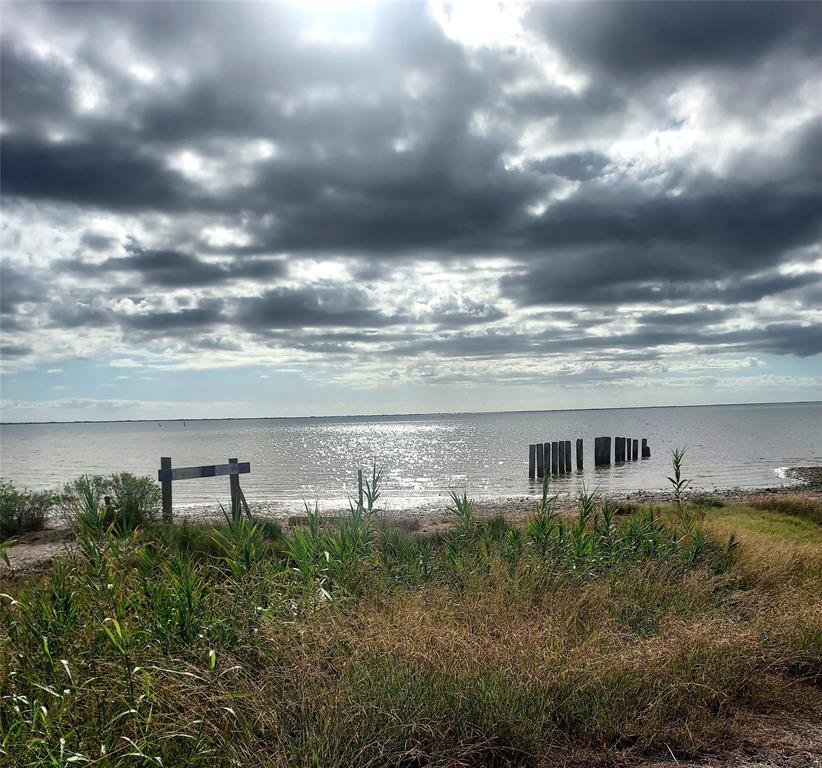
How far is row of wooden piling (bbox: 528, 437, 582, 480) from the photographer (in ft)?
125

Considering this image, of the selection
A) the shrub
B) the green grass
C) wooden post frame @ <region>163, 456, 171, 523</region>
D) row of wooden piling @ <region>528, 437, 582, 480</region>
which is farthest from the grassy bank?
row of wooden piling @ <region>528, 437, 582, 480</region>

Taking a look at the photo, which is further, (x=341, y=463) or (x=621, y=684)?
(x=341, y=463)

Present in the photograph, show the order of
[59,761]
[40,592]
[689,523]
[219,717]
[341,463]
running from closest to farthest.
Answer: [59,761], [219,717], [40,592], [689,523], [341,463]

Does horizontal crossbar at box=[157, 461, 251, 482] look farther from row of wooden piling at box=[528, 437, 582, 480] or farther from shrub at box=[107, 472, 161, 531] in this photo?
row of wooden piling at box=[528, 437, 582, 480]

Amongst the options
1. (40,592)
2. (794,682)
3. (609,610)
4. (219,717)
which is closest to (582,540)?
(609,610)

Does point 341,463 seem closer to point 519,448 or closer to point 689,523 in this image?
point 519,448

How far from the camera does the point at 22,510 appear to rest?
17094mm

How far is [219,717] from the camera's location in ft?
11.6

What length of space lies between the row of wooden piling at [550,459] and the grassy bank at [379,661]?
31.9m

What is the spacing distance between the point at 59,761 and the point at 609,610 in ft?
14.1

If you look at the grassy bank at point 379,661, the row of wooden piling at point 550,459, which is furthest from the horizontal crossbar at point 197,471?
the row of wooden piling at point 550,459

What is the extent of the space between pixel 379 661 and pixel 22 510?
653 inches

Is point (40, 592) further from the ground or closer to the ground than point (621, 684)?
further from the ground

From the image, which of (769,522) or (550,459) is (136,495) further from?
(550,459)
